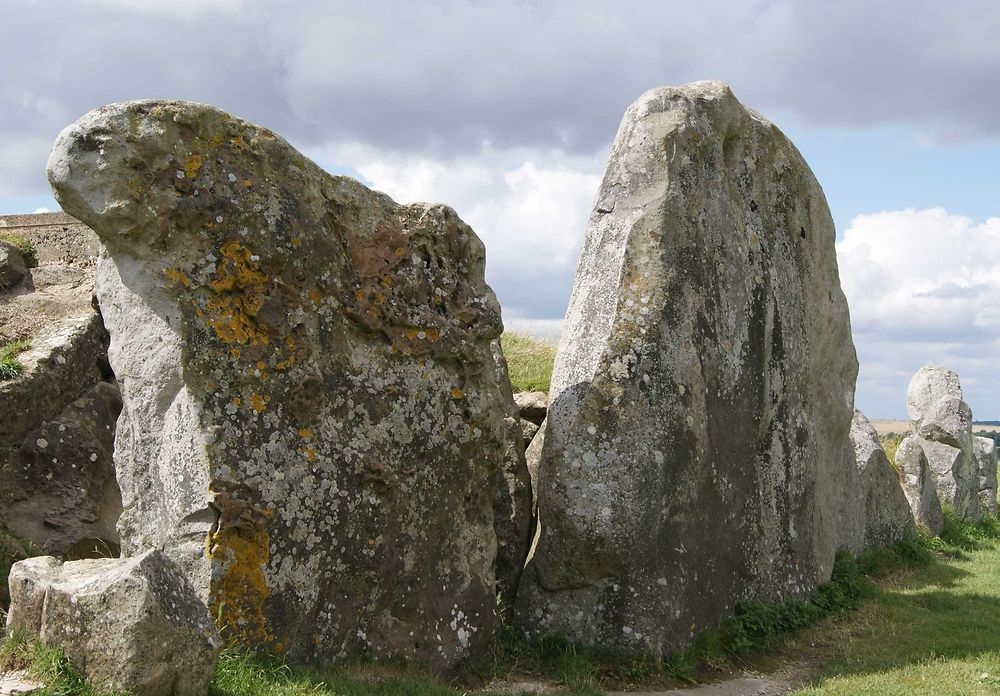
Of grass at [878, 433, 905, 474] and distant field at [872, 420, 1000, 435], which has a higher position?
distant field at [872, 420, 1000, 435]

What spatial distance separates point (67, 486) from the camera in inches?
387

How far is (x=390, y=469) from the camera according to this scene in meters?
7.84

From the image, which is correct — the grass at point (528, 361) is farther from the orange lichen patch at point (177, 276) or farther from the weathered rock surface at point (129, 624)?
the weathered rock surface at point (129, 624)

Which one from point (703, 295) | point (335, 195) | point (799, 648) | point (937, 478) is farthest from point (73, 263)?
point (937, 478)

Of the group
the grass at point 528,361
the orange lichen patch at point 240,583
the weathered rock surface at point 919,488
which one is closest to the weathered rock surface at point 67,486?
the orange lichen patch at point 240,583

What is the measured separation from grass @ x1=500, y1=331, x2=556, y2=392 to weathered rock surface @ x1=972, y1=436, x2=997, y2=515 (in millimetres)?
8879

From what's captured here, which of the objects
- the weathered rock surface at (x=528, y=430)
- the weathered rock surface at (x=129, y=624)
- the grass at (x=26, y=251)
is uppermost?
the grass at (x=26, y=251)

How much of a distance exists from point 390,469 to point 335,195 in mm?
1991

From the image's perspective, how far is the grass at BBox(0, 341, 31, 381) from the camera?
9.77 m

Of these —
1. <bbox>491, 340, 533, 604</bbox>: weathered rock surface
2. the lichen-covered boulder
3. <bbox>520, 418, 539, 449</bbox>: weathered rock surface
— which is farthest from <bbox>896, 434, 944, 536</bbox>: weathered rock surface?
the lichen-covered boulder

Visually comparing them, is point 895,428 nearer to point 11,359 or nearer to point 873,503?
point 873,503

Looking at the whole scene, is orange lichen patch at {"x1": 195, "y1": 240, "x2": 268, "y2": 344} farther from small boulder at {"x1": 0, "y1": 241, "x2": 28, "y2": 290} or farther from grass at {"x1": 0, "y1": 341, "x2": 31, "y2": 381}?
small boulder at {"x1": 0, "y1": 241, "x2": 28, "y2": 290}

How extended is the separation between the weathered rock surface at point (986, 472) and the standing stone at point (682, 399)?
1000cm

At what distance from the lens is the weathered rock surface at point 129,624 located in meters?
5.75
